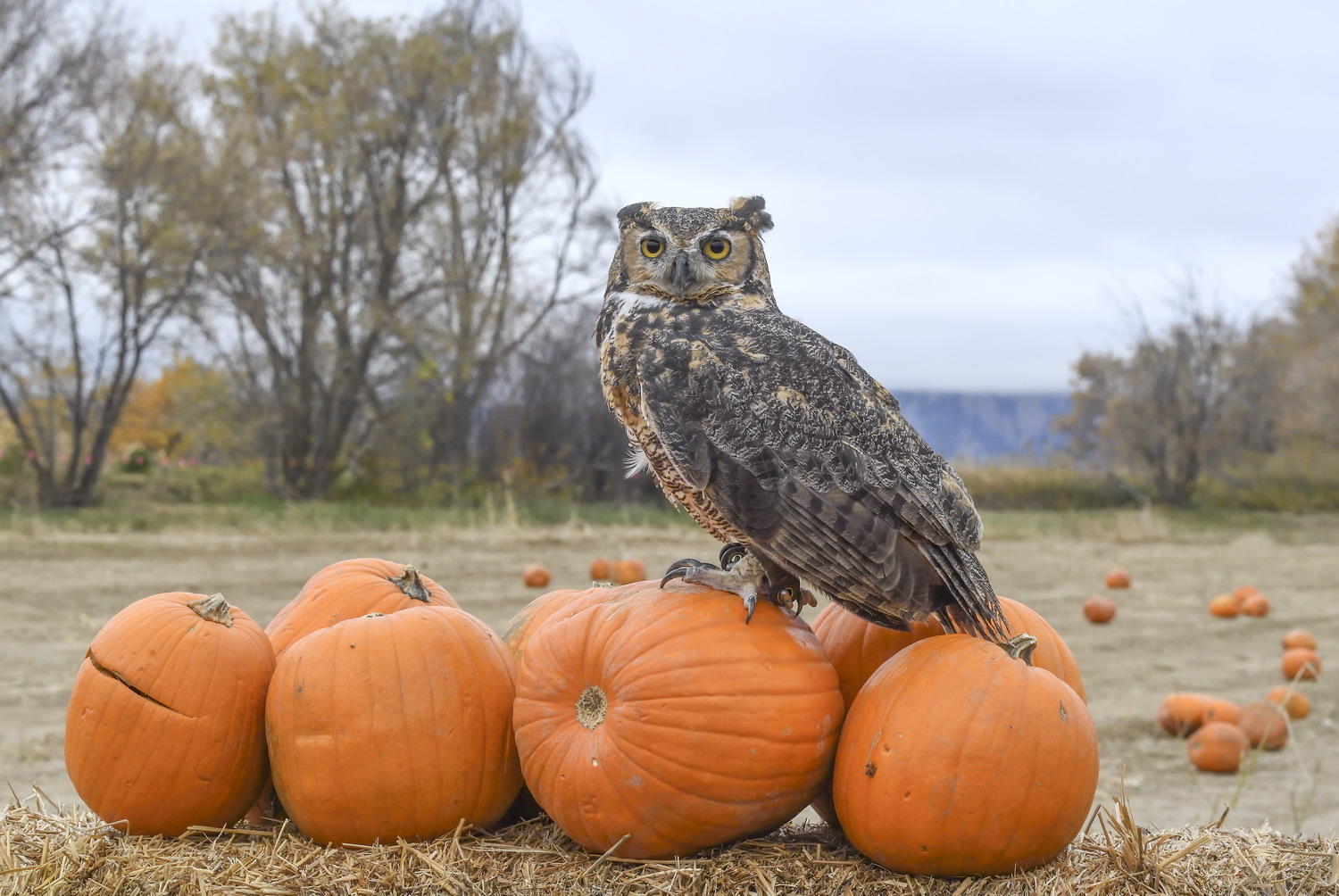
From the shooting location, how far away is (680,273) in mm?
3301

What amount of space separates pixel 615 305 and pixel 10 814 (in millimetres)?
2269

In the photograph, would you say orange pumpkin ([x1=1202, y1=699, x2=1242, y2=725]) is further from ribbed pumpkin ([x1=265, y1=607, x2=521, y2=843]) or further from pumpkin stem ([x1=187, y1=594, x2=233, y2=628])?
pumpkin stem ([x1=187, y1=594, x2=233, y2=628])

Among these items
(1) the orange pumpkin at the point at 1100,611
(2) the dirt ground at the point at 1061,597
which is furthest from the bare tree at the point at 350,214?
(1) the orange pumpkin at the point at 1100,611

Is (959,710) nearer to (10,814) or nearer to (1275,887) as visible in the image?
(1275,887)

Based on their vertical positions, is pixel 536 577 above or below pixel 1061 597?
above

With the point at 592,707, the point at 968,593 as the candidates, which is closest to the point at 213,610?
the point at 592,707

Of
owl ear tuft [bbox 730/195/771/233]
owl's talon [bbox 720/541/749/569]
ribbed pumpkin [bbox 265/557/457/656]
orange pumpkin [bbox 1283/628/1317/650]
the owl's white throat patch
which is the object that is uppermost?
owl ear tuft [bbox 730/195/771/233]

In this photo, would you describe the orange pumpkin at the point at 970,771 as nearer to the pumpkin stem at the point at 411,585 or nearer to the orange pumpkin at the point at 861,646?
the orange pumpkin at the point at 861,646

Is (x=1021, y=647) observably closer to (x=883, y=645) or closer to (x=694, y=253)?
(x=883, y=645)

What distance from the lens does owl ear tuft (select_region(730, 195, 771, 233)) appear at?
3.46 m

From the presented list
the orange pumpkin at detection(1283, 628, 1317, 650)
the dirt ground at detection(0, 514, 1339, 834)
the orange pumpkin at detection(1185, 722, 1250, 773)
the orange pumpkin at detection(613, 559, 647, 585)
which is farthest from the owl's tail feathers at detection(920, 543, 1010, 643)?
the orange pumpkin at detection(613, 559, 647, 585)

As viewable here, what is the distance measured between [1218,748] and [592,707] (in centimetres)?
456

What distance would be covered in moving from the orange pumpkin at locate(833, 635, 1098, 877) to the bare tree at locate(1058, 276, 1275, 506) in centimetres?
2347

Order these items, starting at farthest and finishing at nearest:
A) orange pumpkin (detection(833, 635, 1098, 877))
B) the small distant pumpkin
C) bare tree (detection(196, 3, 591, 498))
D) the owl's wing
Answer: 1. bare tree (detection(196, 3, 591, 498))
2. the small distant pumpkin
3. the owl's wing
4. orange pumpkin (detection(833, 635, 1098, 877))
